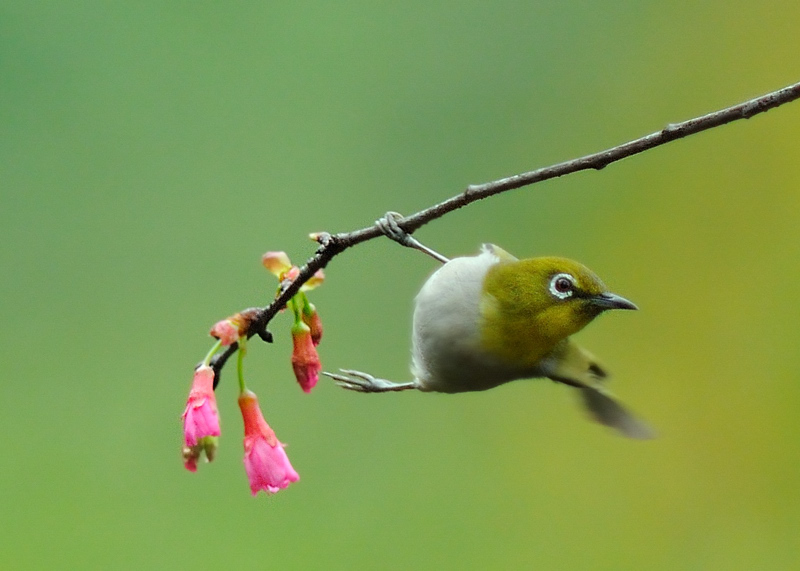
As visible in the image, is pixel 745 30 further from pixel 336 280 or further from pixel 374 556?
pixel 374 556

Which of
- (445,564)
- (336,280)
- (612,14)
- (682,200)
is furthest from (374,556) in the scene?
(612,14)

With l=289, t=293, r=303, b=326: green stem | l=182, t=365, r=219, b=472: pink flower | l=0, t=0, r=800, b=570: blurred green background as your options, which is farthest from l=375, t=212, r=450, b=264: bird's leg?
l=0, t=0, r=800, b=570: blurred green background

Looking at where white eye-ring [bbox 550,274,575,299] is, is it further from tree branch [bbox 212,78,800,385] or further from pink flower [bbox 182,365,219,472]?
pink flower [bbox 182,365,219,472]

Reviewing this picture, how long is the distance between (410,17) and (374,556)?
1.37 meters

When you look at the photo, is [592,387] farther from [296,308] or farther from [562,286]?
[296,308]

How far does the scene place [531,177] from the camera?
57cm

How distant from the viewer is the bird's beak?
0.74m

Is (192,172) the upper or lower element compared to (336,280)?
upper

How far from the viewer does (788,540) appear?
194cm

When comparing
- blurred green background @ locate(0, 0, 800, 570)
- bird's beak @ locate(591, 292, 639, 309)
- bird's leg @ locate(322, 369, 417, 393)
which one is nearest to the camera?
bird's beak @ locate(591, 292, 639, 309)

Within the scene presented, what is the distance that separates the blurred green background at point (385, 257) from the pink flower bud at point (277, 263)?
1148 millimetres

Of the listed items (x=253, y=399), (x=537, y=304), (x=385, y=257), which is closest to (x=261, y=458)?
(x=253, y=399)

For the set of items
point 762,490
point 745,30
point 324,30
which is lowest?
point 762,490

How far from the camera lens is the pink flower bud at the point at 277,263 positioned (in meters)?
0.82
